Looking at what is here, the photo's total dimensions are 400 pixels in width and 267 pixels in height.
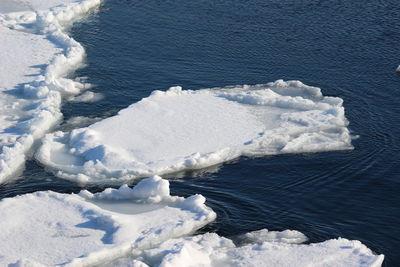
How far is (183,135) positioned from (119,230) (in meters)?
5.37

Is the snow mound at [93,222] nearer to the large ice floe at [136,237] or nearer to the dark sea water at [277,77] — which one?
the large ice floe at [136,237]

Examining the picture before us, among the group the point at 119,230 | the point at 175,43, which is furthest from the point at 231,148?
the point at 175,43

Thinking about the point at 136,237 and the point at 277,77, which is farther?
the point at 277,77

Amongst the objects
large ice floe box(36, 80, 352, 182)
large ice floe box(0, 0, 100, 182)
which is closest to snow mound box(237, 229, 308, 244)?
large ice floe box(36, 80, 352, 182)

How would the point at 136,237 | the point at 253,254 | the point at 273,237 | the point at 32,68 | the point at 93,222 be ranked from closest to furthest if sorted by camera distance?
the point at 253,254, the point at 136,237, the point at 273,237, the point at 93,222, the point at 32,68

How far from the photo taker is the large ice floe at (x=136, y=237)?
15.0m

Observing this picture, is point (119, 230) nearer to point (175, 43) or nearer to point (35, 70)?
point (35, 70)

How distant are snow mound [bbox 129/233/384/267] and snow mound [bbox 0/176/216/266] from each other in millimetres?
593

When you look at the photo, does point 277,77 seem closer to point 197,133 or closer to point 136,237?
point 197,133

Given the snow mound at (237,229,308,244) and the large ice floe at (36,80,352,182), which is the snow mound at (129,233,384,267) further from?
the large ice floe at (36,80,352,182)

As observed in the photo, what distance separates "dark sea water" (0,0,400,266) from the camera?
17250 millimetres

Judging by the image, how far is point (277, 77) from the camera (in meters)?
24.9

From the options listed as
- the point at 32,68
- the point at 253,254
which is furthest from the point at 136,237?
the point at 32,68

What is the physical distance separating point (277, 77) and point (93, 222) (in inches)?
429
